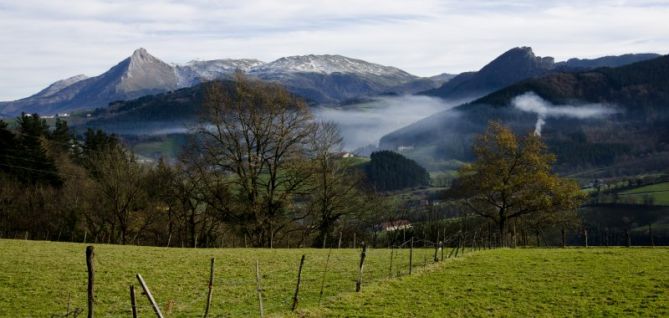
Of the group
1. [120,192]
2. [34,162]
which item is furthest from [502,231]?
[34,162]

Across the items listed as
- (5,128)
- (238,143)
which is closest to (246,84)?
(238,143)

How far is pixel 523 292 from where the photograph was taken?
23.5m

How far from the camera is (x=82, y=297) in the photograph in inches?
891

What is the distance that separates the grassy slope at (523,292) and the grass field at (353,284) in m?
0.04

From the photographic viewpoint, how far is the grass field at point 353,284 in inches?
801

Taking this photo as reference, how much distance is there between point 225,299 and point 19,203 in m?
63.6

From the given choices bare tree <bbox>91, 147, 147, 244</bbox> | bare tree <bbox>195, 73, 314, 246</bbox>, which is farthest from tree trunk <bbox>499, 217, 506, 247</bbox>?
bare tree <bbox>91, 147, 147, 244</bbox>

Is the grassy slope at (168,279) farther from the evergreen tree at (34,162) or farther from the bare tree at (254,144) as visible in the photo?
the evergreen tree at (34,162)

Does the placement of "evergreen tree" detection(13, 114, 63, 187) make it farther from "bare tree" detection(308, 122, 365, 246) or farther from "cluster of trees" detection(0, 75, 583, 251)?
"bare tree" detection(308, 122, 365, 246)

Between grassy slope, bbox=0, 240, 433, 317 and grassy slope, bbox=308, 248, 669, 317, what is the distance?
7.71 feet

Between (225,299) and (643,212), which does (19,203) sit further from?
(643,212)

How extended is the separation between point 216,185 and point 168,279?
27.1 m

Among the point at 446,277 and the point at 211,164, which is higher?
the point at 211,164

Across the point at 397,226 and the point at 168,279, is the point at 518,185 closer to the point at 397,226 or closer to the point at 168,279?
the point at 397,226
